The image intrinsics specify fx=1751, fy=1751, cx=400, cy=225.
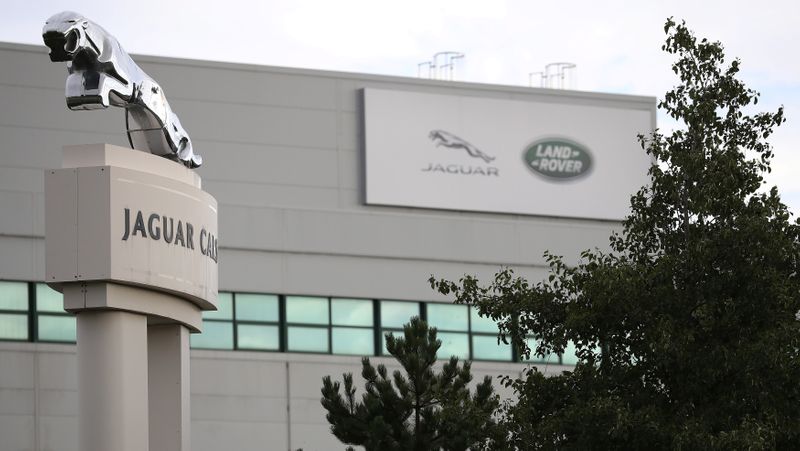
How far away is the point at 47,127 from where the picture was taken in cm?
4003

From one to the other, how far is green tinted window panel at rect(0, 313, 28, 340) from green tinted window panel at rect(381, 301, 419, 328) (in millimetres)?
8683

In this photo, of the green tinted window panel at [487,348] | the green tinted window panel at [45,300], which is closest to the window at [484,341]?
the green tinted window panel at [487,348]

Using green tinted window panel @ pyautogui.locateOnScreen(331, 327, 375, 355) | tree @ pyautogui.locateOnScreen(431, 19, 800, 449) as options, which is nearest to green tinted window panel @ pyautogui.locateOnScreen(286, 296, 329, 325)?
green tinted window panel @ pyautogui.locateOnScreen(331, 327, 375, 355)

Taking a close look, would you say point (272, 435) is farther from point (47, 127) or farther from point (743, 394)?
point (743, 394)

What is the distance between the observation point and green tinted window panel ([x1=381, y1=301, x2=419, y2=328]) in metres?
42.6

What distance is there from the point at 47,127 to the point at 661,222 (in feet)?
68.4

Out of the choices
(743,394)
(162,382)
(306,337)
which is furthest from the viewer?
(306,337)

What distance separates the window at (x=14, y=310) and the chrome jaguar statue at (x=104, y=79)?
17.2 metres

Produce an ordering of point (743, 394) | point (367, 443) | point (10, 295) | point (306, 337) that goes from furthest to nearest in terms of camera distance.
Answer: point (306, 337)
point (10, 295)
point (367, 443)
point (743, 394)

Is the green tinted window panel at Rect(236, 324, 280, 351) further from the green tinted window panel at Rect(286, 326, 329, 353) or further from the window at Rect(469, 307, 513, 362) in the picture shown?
the window at Rect(469, 307, 513, 362)

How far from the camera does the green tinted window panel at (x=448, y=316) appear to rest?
4309 centimetres

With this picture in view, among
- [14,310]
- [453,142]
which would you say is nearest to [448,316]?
[453,142]

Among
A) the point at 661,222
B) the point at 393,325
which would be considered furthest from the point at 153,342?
the point at 393,325

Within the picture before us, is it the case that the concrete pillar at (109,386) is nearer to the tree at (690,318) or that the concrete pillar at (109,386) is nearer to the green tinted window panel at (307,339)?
the tree at (690,318)
